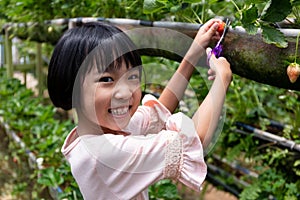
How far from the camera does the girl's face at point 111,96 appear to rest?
1.10m

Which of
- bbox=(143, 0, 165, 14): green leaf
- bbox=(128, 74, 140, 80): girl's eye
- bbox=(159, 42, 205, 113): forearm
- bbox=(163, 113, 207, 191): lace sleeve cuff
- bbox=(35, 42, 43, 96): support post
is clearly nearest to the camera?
bbox=(163, 113, 207, 191): lace sleeve cuff

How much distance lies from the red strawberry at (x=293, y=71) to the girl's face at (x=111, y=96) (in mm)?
406

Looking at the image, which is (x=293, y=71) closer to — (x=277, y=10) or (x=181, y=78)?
(x=277, y=10)

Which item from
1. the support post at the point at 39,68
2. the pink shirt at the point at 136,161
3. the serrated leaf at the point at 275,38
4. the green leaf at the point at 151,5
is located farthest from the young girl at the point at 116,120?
the support post at the point at 39,68

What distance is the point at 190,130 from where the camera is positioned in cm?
106

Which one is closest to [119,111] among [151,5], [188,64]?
[188,64]

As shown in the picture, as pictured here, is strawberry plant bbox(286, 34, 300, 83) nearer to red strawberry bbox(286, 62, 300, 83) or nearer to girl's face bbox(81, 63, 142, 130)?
red strawberry bbox(286, 62, 300, 83)

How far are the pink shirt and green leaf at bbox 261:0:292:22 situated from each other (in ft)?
1.25

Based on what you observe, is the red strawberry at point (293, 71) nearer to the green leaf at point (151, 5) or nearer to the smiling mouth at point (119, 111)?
the smiling mouth at point (119, 111)

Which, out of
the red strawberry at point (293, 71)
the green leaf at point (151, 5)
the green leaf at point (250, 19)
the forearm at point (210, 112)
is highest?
the green leaf at point (250, 19)

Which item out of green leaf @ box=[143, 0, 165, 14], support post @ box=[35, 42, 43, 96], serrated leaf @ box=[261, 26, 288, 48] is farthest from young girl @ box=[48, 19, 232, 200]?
support post @ box=[35, 42, 43, 96]

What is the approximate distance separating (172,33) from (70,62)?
653 millimetres

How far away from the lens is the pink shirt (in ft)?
3.47

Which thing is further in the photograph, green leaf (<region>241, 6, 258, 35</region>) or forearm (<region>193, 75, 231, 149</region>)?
green leaf (<region>241, 6, 258, 35</region>)
